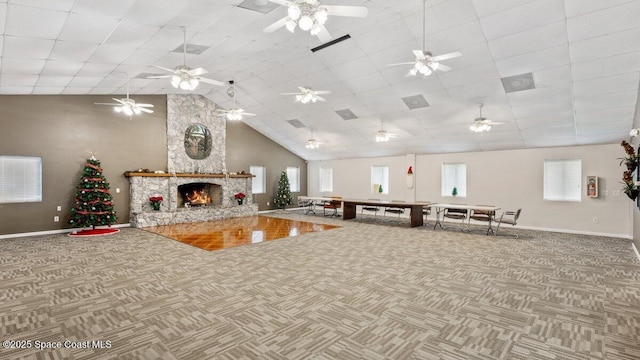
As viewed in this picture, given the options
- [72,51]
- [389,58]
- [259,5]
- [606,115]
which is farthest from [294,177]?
[606,115]

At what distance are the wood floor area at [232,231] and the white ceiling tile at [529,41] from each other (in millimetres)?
5941

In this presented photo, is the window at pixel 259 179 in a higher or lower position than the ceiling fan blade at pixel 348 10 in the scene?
lower

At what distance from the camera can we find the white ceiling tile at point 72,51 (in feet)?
15.8

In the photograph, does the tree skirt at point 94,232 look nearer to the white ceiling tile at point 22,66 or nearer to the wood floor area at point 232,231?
the wood floor area at point 232,231

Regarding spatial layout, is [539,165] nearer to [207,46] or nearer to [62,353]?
[207,46]

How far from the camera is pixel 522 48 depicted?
5.47m

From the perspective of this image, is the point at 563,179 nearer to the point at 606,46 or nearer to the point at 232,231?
the point at 606,46

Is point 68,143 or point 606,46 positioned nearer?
point 606,46

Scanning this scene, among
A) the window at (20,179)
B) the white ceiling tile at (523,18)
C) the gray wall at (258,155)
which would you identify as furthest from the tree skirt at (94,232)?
the white ceiling tile at (523,18)

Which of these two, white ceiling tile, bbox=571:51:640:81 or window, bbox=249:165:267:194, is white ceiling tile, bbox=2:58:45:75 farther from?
white ceiling tile, bbox=571:51:640:81

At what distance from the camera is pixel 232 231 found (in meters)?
8.34

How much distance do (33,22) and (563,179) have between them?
39.5ft

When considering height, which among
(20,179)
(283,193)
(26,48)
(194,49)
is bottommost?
(283,193)

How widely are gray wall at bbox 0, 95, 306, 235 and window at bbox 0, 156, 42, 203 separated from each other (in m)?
0.13
